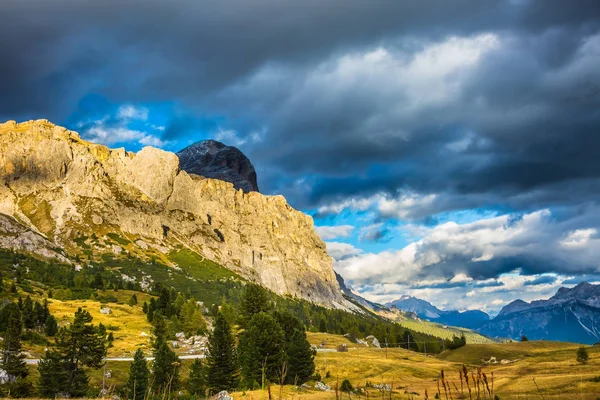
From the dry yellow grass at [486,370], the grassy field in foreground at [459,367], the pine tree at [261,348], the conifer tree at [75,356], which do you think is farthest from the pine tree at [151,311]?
the pine tree at [261,348]

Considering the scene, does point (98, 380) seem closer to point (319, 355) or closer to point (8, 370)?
point (8, 370)

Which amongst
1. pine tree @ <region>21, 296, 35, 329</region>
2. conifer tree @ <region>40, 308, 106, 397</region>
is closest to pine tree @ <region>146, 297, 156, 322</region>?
pine tree @ <region>21, 296, 35, 329</region>

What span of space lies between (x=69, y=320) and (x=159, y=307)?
3602cm

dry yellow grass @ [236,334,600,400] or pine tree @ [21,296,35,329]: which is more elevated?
pine tree @ [21,296,35,329]

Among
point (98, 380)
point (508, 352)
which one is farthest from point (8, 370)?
point (508, 352)

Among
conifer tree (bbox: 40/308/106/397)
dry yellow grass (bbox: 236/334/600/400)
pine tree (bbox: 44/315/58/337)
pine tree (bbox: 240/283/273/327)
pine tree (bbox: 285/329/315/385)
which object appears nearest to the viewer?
dry yellow grass (bbox: 236/334/600/400)

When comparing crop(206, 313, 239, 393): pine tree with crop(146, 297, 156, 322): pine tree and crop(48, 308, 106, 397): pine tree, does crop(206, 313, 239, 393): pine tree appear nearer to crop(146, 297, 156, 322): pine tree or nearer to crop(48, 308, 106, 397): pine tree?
crop(48, 308, 106, 397): pine tree

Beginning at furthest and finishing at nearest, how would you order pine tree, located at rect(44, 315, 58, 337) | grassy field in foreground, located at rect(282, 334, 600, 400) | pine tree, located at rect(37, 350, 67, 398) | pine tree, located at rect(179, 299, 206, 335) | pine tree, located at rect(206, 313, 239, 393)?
pine tree, located at rect(179, 299, 206, 335) → pine tree, located at rect(44, 315, 58, 337) → pine tree, located at rect(206, 313, 239, 393) → pine tree, located at rect(37, 350, 67, 398) → grassy field in foreground, located at rect(282, 334, 600, 400)

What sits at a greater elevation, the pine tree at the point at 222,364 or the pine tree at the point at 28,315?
the pine tree at the point at 28,315

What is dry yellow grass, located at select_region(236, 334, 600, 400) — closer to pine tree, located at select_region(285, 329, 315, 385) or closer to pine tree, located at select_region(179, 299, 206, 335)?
pine tree, located at select_region(285, 329, 315, 385)

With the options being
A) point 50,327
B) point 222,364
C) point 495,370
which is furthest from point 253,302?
point 50,327

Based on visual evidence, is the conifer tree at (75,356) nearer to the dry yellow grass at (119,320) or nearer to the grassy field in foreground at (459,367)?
the grassy field in foreground at (459,367)

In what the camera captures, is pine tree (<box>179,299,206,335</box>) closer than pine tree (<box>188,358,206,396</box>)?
No

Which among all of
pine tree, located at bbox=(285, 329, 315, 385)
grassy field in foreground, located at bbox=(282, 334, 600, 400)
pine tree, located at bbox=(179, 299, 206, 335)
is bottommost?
grassy field in foreground, located at bbox=(282, 334, 600, 400)
